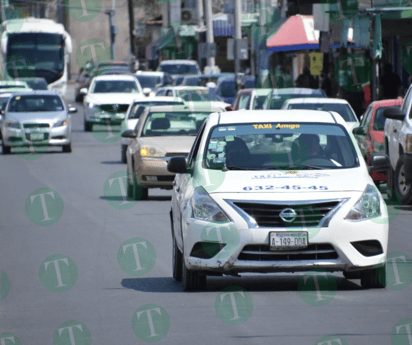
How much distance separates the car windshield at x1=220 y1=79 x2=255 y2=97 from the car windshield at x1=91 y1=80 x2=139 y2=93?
3.52 metres

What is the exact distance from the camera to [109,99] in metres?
38.4

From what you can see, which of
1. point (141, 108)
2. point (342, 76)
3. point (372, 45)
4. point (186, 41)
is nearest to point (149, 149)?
point (372, 45)

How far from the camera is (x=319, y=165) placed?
9.47 metres

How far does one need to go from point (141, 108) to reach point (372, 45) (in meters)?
6.42

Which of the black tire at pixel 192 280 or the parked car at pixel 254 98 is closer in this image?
the black tire at pixel 192 280

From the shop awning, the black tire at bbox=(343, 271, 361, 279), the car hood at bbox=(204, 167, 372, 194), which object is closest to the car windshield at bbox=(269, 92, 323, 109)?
the shop awning

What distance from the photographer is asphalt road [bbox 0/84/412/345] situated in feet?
A: 24.3

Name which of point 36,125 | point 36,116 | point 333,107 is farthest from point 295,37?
point 333,107

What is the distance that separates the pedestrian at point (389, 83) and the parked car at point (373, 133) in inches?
319

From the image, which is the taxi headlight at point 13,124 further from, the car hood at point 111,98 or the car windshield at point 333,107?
the car windshield at point 333,107

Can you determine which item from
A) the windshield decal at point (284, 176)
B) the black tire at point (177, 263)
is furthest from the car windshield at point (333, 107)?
the windshield decal at point (284, 176)

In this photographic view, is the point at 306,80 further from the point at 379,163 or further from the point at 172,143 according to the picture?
the point at 379,163

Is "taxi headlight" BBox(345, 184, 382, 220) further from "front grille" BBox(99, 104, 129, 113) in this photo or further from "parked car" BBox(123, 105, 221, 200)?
"front grille" BBox(99, 104, 129, 113)

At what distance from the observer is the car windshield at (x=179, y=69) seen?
5953 cm
